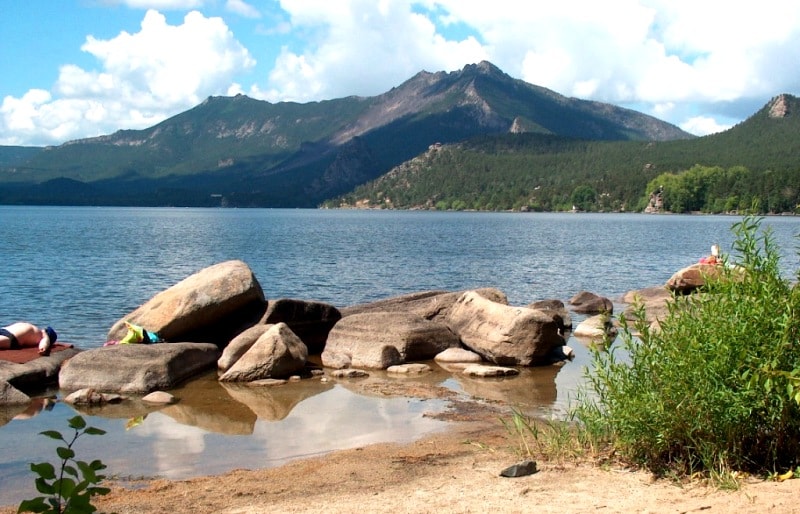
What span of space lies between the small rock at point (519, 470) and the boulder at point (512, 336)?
9043mm

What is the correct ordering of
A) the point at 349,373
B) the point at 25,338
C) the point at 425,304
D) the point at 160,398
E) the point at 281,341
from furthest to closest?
the point at 425,304 < the point at 25,338 < the point at 349,373 < the point at 281,341 < the point at 160,398

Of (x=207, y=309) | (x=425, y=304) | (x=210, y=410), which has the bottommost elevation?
(x=210, y=410)

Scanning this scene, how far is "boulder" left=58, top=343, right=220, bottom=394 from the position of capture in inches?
597

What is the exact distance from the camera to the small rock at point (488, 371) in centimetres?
1684

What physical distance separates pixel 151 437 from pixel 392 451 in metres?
3.82

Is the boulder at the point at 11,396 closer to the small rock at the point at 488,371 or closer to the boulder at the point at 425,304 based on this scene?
the small rock at the point at 488,371

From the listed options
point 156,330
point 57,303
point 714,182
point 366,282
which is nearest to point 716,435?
point 156,330

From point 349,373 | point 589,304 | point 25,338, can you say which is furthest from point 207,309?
point 589,304

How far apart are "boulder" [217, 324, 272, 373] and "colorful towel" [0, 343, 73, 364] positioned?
3601mm

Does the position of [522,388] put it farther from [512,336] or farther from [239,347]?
[239,347]

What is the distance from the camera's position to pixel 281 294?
35875mm

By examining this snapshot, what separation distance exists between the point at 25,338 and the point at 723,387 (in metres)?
15.0

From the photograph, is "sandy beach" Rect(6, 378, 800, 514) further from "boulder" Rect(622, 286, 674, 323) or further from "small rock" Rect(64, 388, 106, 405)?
"boulder" Rect(622, 286, 674, 323)

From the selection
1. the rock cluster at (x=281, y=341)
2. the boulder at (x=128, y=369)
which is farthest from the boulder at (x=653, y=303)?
the boulder at (x=128, y=369)
